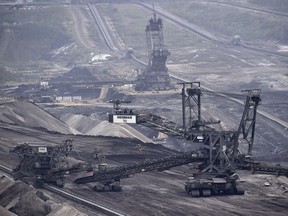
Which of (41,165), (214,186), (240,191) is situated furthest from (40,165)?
(240,191)

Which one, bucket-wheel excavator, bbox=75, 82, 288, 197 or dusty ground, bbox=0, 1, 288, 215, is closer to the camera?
dusty ground, bbox=0, 1, 288, 215

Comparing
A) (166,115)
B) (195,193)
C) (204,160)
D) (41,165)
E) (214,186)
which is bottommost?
(166,115)

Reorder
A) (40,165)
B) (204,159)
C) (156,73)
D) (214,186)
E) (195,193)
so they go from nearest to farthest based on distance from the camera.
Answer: (195,193) < (214,186) < (204,159) < (40,165) < (156,73)

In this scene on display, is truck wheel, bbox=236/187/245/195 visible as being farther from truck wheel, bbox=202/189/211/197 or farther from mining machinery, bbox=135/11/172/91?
mining machinery, bbox=135/11/172/91

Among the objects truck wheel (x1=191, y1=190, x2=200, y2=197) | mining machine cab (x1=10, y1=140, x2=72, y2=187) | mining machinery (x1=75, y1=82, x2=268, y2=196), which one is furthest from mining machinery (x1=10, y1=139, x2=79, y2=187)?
truck wheel (x1=191, y1=190, x2=200, y2=197)

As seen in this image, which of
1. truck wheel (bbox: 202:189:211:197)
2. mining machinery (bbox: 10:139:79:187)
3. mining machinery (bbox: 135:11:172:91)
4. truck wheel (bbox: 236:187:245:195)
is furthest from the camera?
mining machinery (bbox: 135:11:172:91)

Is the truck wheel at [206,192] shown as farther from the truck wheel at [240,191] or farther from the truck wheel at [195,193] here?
the truck wheel at [240,191]

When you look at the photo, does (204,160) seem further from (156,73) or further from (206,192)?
(156,73)

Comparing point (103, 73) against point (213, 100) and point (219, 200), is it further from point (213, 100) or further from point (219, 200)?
point (219, 200)

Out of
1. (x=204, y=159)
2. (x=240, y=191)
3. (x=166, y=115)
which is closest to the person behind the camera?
(x=240, y=191)

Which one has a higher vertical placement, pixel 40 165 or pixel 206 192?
pixel 40 165
